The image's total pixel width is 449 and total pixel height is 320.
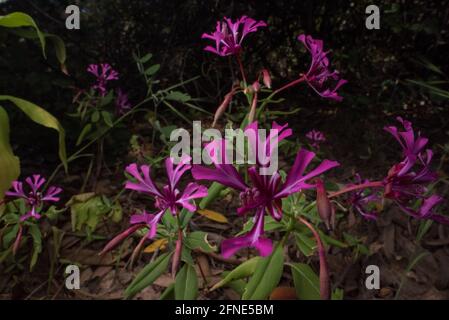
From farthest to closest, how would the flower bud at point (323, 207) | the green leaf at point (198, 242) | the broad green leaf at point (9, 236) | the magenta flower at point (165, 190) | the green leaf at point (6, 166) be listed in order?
the broad green leaf at point (9, 236)
the green leaf at point (6, 166)
the green leaf at point (198, 242)
the magenta flower at point (165, 190)
the flower bud at point (323, 207)

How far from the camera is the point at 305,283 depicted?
0.75 metres

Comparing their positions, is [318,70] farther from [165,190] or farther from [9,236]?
[9,236]

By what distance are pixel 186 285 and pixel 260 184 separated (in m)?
0.27

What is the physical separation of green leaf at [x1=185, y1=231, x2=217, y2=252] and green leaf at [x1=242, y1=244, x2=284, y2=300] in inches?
5.0

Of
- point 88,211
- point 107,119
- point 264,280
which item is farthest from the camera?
point 107,119

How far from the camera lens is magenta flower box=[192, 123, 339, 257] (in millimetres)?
560

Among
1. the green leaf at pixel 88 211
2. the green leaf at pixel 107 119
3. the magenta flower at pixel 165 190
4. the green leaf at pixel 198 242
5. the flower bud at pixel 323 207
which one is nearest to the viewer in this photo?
the flower bud at pixel 323 207

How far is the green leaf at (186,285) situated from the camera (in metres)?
0.72

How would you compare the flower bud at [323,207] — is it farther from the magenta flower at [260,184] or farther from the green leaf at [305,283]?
the green leaf at [305,283]

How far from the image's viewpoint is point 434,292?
3.84 feet

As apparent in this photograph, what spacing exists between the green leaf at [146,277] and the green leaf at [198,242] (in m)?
0.05

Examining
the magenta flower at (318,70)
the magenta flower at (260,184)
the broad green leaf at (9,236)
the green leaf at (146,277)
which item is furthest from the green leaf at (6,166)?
the magenta flower at (318,70)

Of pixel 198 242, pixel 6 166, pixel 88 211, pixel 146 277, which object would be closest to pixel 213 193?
pixel 198 242

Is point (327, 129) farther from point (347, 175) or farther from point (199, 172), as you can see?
point (199, 172)
